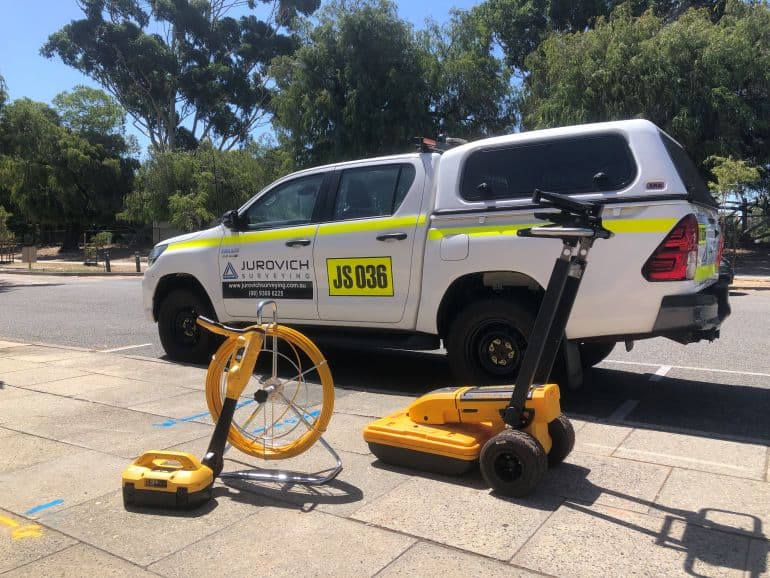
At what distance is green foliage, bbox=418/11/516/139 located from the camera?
30.6 m

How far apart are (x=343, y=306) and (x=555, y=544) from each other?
3535 millimetres

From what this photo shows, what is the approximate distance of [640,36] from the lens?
965 inches

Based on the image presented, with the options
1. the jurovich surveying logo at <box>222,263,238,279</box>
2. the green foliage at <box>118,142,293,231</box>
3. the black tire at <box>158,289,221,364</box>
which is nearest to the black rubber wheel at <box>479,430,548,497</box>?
the jurovich surveying logo at <box>222,263,238,279</box>

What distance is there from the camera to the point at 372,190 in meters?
6.43

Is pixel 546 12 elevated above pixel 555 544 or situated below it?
above

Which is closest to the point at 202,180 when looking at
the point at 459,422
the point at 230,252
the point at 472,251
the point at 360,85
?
the point at 360,85

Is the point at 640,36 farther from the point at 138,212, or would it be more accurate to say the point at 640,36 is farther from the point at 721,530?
the point at 138,212

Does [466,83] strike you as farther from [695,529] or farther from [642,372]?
[695,529]

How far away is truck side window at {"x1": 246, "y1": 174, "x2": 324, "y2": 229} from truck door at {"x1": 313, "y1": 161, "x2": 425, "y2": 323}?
279 mm

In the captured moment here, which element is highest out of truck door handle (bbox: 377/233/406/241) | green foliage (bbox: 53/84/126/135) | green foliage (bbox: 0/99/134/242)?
green foliage (bbox: 53/84/126/135)

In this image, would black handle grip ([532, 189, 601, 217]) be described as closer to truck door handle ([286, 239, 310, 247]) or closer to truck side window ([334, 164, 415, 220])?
truck side window ([334, 164, 415, 220])

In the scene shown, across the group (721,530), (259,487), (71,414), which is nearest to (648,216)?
(721,530)

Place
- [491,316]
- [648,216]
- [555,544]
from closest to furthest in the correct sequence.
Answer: [555,544], [648,216], [491,316]

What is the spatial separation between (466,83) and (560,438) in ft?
93.6
